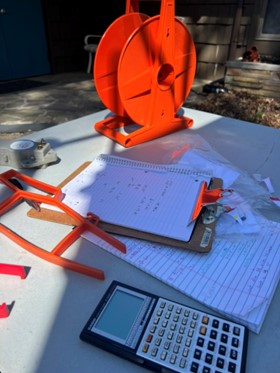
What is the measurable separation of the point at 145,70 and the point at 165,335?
1.99 ft

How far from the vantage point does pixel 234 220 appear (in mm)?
501

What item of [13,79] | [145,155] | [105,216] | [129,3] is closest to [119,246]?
[105,216]

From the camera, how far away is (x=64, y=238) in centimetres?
45

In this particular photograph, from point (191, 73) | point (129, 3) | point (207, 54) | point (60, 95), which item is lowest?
point (60, 95)

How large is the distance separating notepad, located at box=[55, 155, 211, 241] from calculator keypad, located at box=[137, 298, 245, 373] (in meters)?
0.13

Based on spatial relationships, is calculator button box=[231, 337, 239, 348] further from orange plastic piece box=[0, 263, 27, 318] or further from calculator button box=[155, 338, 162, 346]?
orange plastic piece box=[0, 263, 27, 318]

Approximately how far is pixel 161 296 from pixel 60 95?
3.00 meters

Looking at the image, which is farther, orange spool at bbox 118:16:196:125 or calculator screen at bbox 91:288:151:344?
orange spool at bbox 118:16:196:125

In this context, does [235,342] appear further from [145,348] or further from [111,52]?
[111,52]

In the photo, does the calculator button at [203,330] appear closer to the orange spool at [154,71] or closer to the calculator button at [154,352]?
the calculator button at [154,352]

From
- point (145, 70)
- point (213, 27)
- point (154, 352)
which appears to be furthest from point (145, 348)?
point (213, 27)

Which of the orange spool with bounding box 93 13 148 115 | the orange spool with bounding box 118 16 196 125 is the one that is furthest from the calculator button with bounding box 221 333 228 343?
the orange spool with bounding box 93 13 148 115

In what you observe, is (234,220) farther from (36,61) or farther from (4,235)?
(36,61)

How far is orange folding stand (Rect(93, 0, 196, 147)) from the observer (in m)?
0.70
